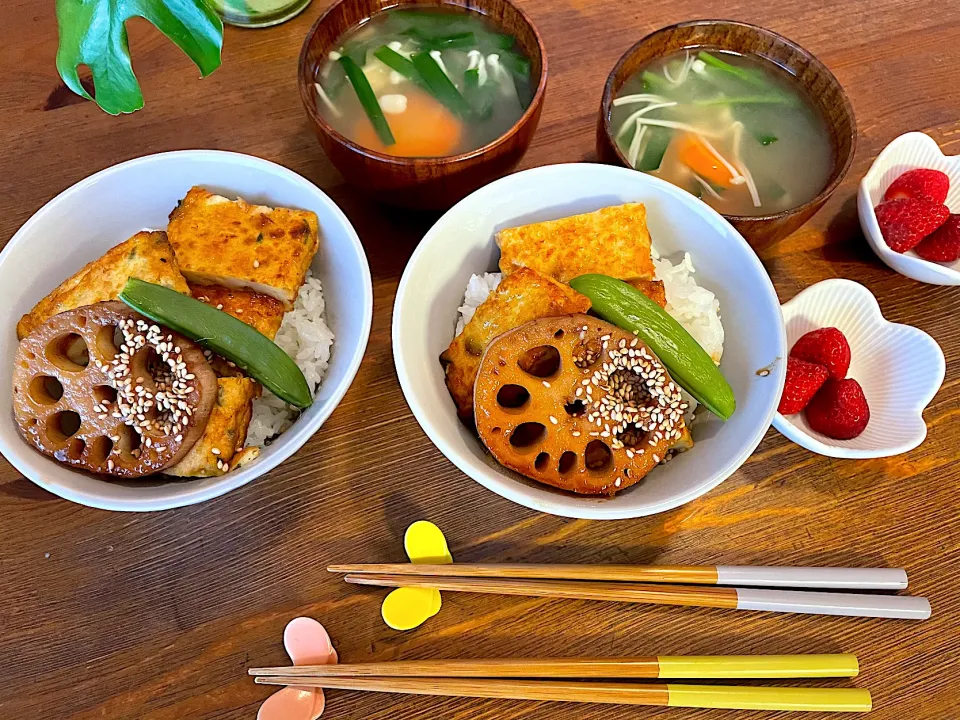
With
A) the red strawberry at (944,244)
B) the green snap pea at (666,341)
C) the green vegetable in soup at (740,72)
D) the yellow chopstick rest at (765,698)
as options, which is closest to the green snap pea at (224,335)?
the green snap pea at (666,341)

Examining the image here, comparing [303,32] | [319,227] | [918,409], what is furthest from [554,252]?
[303,32]

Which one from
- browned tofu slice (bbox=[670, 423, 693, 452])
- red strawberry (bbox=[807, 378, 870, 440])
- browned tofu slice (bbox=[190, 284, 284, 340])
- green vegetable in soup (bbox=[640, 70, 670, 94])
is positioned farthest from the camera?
green vegetable in soup (bbox=[640, 70, 670, 94])

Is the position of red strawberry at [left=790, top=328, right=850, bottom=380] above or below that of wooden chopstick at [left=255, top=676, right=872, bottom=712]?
above

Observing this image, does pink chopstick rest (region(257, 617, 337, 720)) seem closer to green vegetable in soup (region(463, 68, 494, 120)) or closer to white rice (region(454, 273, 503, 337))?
white rice (region(454, 273, 503, 337))

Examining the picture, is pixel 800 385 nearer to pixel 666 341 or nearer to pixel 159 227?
pixel 666 341

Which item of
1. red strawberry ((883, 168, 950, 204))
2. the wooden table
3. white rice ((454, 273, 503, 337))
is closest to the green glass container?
the wooden table

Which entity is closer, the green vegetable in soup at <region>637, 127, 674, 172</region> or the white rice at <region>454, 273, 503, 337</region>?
the white rice at <region>454, 273, 503, 337</region>

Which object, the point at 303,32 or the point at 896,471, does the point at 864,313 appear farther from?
the point at 303,32
